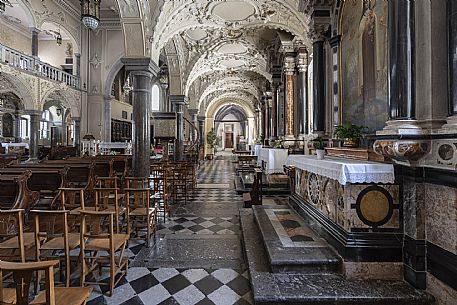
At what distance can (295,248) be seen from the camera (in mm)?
3324

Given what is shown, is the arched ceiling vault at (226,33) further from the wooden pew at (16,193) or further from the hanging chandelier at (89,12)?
the wooden pew at (16,193)

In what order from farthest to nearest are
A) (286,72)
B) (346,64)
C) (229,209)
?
(286,72)
(229,209)
(346,64)

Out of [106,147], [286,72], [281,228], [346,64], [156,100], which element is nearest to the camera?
[281,228]

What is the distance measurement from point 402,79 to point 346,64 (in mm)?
2298

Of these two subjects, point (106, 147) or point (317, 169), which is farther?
point (106, 147)

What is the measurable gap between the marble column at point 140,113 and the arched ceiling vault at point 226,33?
73 cm

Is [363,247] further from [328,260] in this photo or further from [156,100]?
[156,100]

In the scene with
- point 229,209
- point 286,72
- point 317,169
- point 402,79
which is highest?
point 286,72

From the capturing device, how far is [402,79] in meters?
2.83

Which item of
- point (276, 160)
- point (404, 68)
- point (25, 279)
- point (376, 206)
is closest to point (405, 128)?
point (404, 68)

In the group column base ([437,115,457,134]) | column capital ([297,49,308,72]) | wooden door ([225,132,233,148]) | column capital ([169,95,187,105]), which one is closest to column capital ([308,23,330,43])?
column capital ([297,49,308,72])

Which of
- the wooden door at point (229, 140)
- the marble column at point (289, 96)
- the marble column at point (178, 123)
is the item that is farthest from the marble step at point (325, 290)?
the wooden door at point (229, 140)

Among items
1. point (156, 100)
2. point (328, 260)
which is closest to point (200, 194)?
point (328, 260)

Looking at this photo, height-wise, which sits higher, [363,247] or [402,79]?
[402,79]
